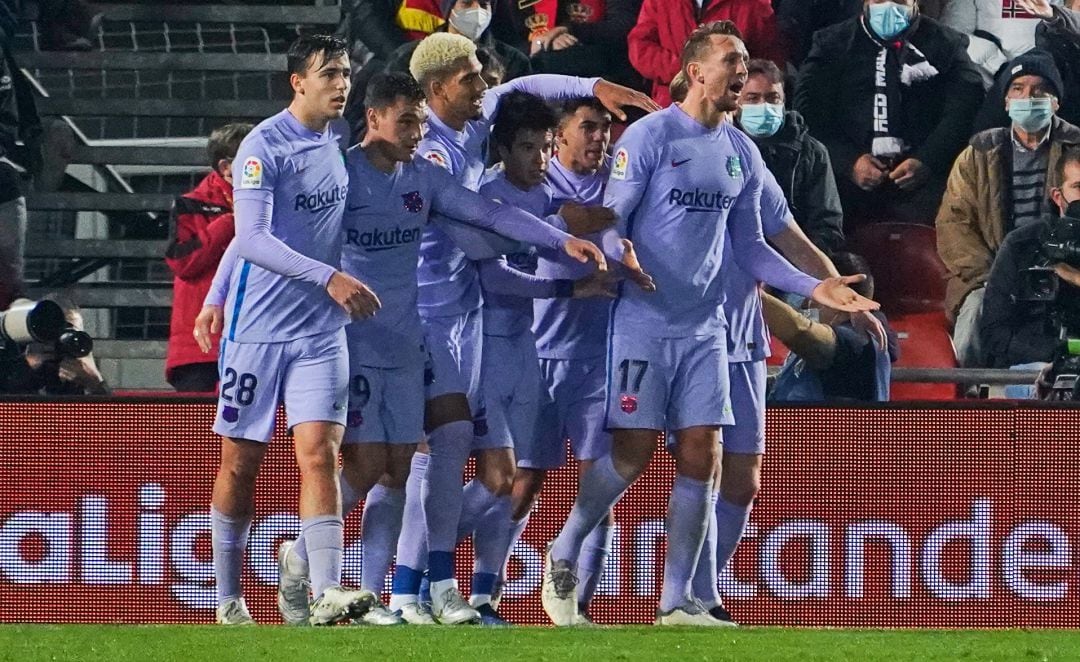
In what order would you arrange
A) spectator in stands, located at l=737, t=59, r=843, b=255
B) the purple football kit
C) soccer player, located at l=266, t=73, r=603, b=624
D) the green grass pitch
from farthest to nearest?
spectator in stands, located at l=737, t=59, r=843, b=255
soccer player, located at l=266, t=73, r=603, b=624
the purple football kit
the green grass pitch

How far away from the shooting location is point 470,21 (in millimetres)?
8820

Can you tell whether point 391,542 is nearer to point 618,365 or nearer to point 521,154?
point 618,365

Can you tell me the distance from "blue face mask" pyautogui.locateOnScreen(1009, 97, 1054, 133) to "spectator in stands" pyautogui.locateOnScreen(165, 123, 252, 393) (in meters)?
3.42

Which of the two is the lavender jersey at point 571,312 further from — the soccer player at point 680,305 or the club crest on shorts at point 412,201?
the club crest on shorts at point 412,201

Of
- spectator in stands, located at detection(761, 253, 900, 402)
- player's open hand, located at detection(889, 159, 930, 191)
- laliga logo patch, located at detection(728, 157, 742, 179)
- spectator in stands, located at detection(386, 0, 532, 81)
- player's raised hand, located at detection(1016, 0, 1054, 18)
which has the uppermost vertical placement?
player's raised hand, located at detection(1016, 0, 1054, 18)

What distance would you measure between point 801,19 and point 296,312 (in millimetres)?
4026

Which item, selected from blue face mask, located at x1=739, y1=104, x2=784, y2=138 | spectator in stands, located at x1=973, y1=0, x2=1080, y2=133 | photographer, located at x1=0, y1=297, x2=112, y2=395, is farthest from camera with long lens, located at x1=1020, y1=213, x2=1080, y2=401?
photographer, located at x1=0, y1=297, x2=112, y2=395

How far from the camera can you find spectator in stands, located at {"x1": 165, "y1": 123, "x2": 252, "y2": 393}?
7836 mm

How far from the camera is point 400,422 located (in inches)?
240

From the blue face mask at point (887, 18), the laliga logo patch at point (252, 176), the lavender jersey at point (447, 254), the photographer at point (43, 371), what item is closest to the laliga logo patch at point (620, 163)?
the lavender jersey at point (447, 254)

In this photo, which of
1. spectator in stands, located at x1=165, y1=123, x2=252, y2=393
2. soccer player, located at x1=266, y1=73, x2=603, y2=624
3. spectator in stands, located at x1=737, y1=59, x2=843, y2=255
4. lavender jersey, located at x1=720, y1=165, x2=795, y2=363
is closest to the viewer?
soccer player, located at x1=266, y1=73, x2=603, y2=624

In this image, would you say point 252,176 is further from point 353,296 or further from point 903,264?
point 903,264

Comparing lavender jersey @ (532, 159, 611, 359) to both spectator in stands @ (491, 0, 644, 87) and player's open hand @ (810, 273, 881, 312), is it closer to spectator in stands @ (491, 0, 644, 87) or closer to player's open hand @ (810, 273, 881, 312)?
player's open hand @ (810, 273, 881, 312)

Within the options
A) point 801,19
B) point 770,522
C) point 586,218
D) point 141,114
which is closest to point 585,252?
point 586,218
